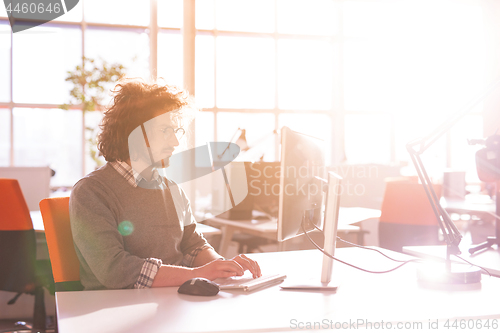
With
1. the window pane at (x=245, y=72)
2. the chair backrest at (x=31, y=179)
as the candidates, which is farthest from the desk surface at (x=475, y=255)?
the window pane at (x=245, y=72)

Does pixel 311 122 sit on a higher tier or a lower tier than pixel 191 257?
higher

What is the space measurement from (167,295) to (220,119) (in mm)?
4992

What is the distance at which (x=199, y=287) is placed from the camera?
1.14 meters

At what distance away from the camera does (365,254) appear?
173cm

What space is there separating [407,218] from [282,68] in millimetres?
3800

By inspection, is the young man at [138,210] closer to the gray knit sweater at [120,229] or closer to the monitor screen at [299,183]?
the gray knit sweater at [120,229]

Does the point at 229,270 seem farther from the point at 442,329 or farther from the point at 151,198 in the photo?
the point at 442,329

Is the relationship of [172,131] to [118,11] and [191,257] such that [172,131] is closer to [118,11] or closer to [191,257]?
[191,257]

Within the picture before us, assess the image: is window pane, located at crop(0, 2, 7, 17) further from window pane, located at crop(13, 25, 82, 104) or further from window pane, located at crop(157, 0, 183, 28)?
window pane, located at crop(157, 0, 183, 28)

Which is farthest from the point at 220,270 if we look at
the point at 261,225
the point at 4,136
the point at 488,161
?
the point at 4,136

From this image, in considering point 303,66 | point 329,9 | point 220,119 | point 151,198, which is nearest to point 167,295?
point 151,198

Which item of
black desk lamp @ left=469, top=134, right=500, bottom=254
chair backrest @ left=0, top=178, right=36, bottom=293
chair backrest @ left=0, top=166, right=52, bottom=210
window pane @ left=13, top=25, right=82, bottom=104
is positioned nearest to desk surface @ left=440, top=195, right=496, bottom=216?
black desk lamp @ left=469, top=134, right=500, bottom=254

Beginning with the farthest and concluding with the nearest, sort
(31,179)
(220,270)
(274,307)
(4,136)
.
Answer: (4,136) < (31,179) < (220,270) < (274,307)

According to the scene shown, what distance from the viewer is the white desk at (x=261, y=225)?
293cm
